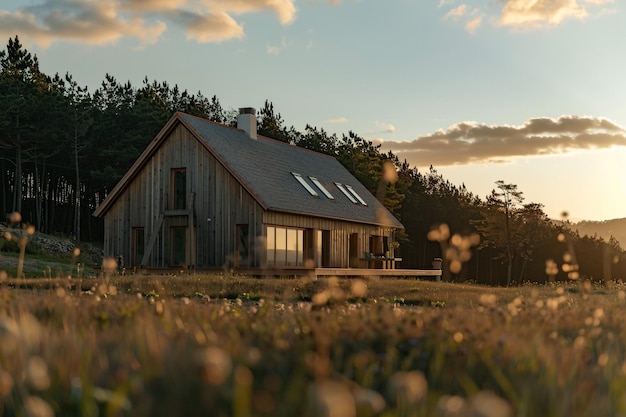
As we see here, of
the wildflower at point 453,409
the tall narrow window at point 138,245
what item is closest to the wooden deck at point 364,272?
the tall narrow window at point 138,245

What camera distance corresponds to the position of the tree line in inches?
2092

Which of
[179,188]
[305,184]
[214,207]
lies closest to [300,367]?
[214,207]

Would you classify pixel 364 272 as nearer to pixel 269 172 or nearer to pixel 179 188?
pixel 269 172

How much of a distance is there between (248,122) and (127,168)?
25.3 metres

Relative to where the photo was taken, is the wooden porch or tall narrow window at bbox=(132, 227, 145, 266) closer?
the wooden porch

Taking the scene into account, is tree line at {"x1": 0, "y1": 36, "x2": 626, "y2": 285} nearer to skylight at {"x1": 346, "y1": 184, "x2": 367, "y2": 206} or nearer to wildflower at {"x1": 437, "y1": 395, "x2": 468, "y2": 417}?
skylight at {"x1": 346, "y1": 184, "x2": 367, "y2": 206}

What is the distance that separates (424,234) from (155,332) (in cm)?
6279

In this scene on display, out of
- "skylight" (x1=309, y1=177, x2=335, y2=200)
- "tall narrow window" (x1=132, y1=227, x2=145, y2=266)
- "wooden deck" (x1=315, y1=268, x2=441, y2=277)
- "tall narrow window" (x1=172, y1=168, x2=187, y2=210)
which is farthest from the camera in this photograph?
"skylight" (x1=309, y1=177, x2=335, y2=200)

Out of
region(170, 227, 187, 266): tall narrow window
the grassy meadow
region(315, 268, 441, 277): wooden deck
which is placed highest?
region(170, 227, 187, 266): tall narrow window

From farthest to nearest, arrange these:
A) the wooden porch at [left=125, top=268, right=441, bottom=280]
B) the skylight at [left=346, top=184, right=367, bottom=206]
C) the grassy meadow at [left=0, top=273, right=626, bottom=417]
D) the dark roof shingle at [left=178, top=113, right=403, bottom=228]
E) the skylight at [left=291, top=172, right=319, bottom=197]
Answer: the skylight at [left=346, top=184, right=367, bottom=206] < the skylight at [left=291, top=172, right=319, bottom=197] < the dark roof shingle at [left=178, top=113, right=403, bottom=228] < the wooden porch at [left=125, top=268, right=441, bottom=280] < the grassy meadow at [left=0, top=273, right=626, bottom=417]

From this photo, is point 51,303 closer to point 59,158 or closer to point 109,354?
point 109,354

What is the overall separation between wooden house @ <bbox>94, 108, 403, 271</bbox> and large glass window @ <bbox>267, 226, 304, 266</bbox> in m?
0.04

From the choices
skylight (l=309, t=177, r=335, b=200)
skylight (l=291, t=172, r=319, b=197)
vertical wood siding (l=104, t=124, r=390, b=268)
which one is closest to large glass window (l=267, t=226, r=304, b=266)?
vertical wood siding (l=104, t=124, r=390, b=268)

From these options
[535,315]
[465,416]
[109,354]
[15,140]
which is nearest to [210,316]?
[109,354]
